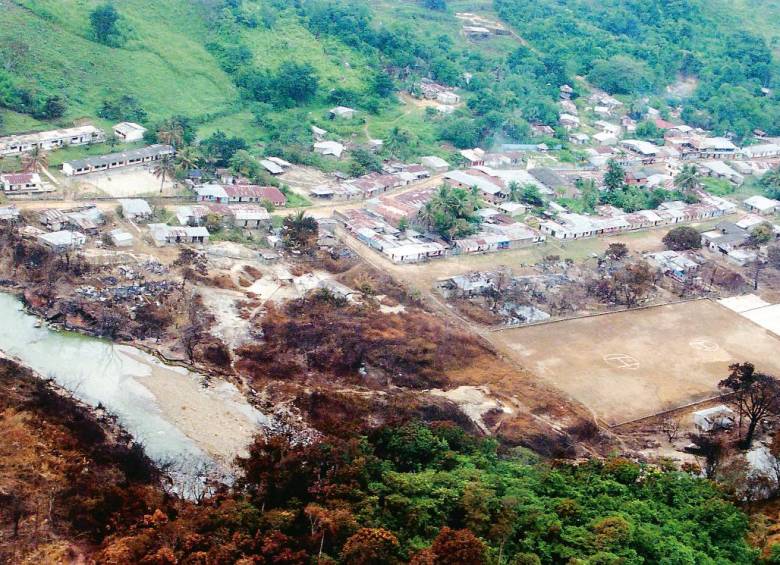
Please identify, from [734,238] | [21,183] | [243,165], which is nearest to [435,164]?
[243,165]

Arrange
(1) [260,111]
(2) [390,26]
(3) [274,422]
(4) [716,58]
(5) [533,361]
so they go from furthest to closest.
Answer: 1. (4) [716,58]
2. (2) [390,26]
3. (1) [260,111]
4. (5) [533,361]
5. (3) [274,422]

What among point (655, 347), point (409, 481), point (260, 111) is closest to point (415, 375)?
point (409, 481)

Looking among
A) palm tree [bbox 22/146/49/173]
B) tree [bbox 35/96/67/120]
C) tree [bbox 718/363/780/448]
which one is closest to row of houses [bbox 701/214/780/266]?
tree [bbox 718/363/780/448]

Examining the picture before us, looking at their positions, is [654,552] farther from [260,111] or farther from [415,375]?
[260,111]

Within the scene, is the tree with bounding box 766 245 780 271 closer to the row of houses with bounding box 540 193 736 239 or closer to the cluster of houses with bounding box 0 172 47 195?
the row of houses with bounding box 540 193 736 239

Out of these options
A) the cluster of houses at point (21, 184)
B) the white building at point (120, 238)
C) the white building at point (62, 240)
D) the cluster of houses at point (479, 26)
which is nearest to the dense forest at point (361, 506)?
the white building at point (62, 240)
